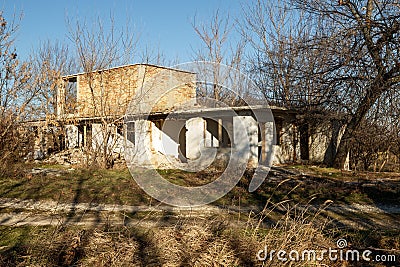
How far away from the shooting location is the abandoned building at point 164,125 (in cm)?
1617

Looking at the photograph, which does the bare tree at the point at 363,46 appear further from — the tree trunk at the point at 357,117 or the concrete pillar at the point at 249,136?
the concrete pillar at the point at 249,136

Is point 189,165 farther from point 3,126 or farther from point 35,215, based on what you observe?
point 35,215

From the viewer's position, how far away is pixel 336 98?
13961 millimetres

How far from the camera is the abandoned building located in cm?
1617

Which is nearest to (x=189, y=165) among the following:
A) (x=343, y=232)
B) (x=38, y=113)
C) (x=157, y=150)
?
(x=157, y=150)

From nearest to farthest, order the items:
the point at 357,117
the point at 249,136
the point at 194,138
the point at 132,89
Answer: the point at 357,117, the point at 249,136, the point at 132,89, the point at 194,138

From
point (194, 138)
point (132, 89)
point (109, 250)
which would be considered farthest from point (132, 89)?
point (109, 250)

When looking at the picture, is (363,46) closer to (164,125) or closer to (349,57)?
(349,57)

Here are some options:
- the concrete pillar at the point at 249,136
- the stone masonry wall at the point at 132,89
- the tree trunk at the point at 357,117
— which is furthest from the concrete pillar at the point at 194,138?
the tree trunk at the point at 357,117

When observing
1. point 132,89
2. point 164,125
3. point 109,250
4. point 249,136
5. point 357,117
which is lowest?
point 109,250

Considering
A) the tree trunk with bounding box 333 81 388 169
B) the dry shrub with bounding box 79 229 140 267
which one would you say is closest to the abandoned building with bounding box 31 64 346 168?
the tree trunk with bounding box 333 81 388 169

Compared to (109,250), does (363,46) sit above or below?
above

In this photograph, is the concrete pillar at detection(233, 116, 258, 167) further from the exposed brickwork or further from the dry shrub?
the dry shrub

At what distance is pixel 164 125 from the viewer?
18672 millimetres
